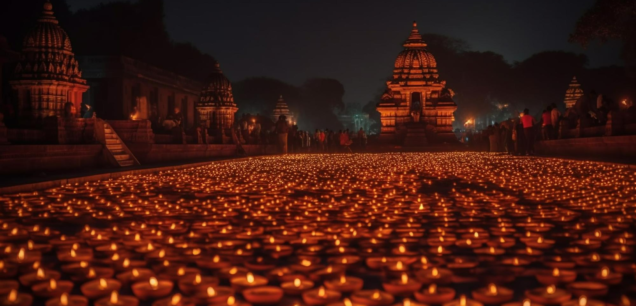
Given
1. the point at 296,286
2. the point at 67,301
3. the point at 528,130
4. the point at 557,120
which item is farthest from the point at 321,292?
the point at 557,120

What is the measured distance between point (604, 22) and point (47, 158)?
24.0 meters

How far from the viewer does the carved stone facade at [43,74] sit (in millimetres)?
21359

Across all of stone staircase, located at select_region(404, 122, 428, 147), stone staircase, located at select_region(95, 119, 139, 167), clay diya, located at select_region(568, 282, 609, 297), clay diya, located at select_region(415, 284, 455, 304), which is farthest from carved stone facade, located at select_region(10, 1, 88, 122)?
stone staircase, located at select_region(404, 122, 428, 147)

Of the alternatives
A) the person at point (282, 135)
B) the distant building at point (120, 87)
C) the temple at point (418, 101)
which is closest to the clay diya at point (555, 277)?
the person at point (282, 135)

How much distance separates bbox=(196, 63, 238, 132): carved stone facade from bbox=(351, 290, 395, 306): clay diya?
114ft

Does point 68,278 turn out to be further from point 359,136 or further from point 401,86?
point 401,86

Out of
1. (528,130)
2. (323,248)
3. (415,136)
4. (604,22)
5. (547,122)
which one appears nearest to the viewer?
(323,248)

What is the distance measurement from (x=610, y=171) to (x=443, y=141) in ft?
134

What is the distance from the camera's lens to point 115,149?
707 inches

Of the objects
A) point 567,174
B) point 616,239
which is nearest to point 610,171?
point 567,174

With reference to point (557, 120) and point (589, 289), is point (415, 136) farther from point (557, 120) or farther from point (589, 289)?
point (589, 289)

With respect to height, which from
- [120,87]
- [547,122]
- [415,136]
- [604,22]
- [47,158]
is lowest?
[47,158]

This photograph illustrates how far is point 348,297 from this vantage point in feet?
11.7

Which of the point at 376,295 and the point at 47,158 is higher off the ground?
the point at 47,158
